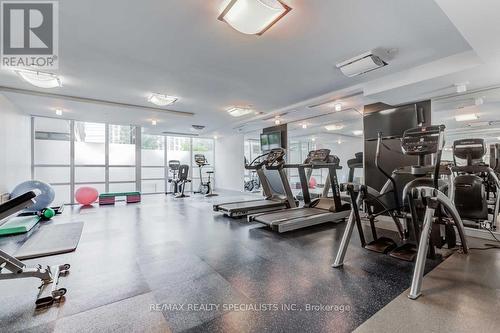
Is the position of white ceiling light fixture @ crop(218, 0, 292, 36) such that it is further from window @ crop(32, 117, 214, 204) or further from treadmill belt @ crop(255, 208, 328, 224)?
window @ crop(32, 117, 214, 204)

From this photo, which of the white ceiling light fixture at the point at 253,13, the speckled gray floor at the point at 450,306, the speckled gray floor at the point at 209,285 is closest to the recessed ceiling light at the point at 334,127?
the speckled gray floor at the point at 209,285

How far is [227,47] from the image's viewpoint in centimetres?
312

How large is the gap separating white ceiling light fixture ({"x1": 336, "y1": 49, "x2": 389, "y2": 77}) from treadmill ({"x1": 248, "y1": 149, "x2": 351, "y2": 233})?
6.31 ft

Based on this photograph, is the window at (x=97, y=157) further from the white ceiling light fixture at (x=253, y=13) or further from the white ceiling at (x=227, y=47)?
the white ceiling light fixture at (x=253, y=13)

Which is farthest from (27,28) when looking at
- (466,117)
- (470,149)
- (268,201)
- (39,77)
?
(466,117)

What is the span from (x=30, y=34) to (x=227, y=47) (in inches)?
96.3

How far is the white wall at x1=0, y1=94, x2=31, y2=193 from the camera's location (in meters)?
5.16

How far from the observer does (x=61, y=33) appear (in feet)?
9.09

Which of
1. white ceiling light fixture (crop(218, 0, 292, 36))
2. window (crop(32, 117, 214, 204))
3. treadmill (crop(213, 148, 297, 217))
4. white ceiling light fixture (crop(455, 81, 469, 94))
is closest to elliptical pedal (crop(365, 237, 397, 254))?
treadmill (crop(213, 148, 297, 217))

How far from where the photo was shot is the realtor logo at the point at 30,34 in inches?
94.0

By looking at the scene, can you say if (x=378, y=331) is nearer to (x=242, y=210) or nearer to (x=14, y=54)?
(x=242, y=210)

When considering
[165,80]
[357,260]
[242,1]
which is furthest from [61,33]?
[357,260]

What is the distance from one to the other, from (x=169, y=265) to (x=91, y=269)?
2.96 ft

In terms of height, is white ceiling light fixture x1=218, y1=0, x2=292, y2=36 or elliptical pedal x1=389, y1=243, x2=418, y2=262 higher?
white ceiling light fixture x1=218, y1=0, x2=292, y2=36
